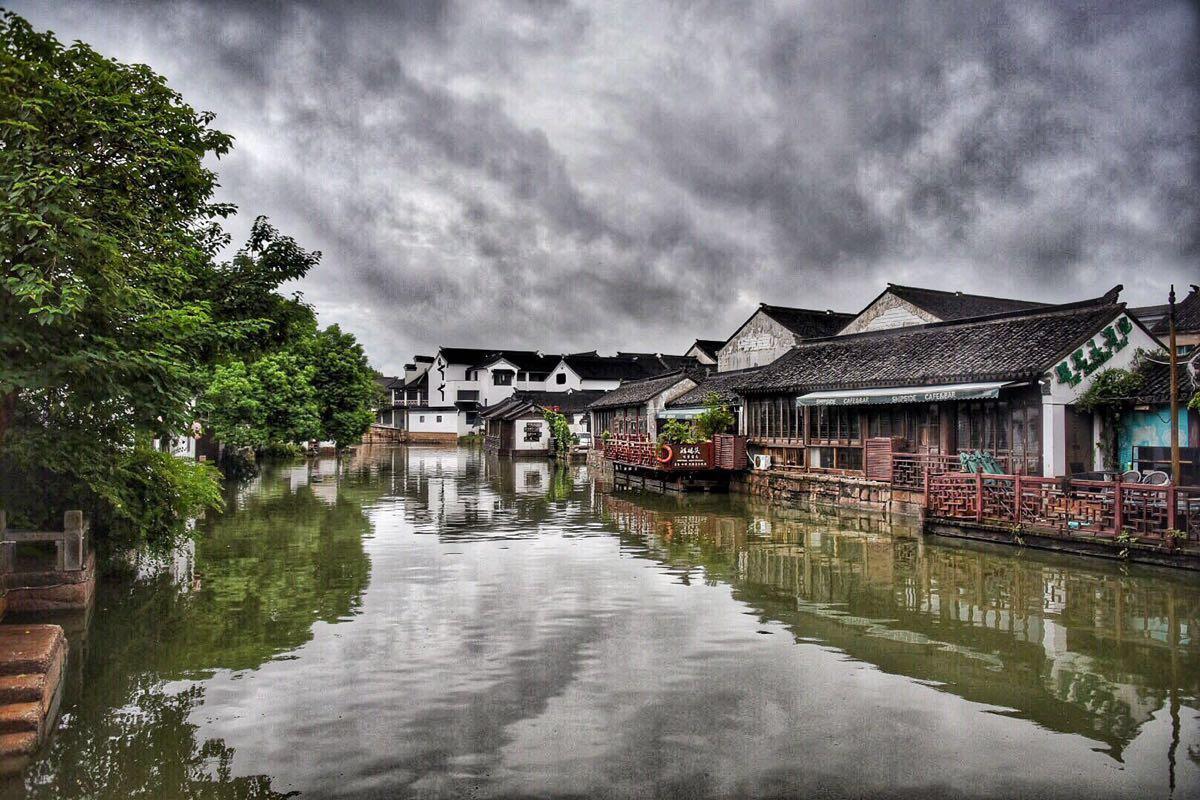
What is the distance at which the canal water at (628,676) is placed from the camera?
6.04 meters

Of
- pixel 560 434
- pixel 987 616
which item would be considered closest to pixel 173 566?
pixel 987 616

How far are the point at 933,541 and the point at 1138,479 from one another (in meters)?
4.31

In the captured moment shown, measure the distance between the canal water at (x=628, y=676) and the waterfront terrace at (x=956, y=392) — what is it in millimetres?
4805

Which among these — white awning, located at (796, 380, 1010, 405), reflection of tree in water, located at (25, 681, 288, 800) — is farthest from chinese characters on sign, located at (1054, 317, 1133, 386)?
reflection of tree in water, located at (25, 681, 288, 800)

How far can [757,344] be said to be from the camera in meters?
42.7

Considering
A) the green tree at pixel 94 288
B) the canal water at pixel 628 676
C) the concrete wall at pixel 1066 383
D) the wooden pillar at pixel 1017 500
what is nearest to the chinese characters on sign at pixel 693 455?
the concrete wall at pixel 1066 383

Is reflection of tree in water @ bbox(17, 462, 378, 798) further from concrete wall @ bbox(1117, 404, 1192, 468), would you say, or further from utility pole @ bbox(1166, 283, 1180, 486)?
concrete wall @ bbox(1117, 404, 1192, 468)

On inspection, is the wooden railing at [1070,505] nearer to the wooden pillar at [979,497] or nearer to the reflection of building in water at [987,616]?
the wooden pillar at [979,497]

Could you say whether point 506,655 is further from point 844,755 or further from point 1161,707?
point 1161,707

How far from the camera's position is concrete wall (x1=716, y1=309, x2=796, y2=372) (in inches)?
1607

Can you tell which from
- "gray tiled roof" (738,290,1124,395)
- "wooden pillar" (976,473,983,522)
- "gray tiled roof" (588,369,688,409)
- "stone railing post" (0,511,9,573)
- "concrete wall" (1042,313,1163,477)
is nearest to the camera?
"stone railing post" (0,511,9,573)

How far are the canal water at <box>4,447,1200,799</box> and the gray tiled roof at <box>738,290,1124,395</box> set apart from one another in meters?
5.87

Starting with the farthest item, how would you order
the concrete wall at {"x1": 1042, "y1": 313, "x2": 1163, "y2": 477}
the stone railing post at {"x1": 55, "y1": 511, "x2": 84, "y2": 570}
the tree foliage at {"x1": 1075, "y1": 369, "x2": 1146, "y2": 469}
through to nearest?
the concrete wall at {"x1": 1042, "y1": 313, "x2": 1163, "y2": 477} → the tree foliage at {"x1": 1075, "y1": 369, "x2": 1146, "y2": 469} → the stone railing post at {"x1": 55, "y1": 511, "x2": 84, "y2": 570}

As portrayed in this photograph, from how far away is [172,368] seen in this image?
816 centimetres
